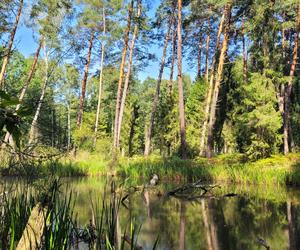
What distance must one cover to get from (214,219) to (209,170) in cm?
659

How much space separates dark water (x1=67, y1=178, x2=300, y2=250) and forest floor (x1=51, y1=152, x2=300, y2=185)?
1.72m

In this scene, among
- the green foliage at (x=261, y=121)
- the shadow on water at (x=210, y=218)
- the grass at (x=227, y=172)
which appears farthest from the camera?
the green foliage at (x=261, y=121)

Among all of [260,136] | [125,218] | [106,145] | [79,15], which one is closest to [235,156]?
[260,136]

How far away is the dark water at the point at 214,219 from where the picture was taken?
5.03 metres

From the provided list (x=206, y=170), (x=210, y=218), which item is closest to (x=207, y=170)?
(x=206, y=170)

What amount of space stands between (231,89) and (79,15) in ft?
41.1

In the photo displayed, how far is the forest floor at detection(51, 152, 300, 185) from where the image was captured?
11.9 metres

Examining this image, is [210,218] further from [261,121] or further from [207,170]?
[261,121]

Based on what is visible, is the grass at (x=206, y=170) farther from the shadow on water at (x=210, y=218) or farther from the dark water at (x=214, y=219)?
the dark water at (x=214, y=219)

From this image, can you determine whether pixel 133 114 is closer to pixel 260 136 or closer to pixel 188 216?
pixel 260 136

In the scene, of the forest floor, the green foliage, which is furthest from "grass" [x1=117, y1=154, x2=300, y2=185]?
the green foliage

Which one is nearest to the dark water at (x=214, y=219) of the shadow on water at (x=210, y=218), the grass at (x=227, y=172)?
the shadow on water at (x=210, y=218)

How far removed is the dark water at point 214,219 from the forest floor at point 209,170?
1.72 meters

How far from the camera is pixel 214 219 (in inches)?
260
